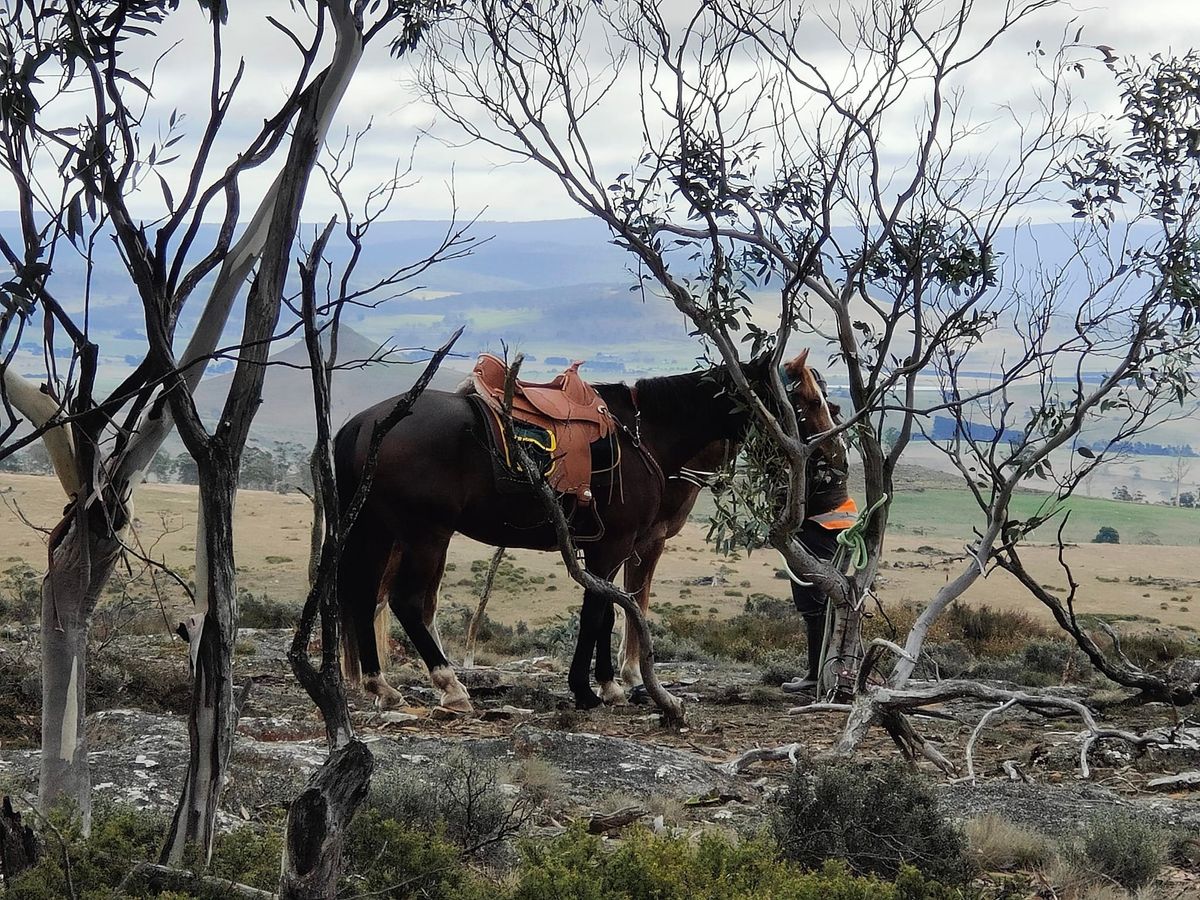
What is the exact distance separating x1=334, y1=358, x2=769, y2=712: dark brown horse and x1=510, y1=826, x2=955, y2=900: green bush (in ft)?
14.6

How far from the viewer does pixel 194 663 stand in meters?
3.52

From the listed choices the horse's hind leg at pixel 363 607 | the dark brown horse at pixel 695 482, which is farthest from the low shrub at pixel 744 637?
the horse's hind leg at pixel 363 607

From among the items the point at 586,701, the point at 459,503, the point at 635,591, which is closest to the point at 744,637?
the point at 635,591

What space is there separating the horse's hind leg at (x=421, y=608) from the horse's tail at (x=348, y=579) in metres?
0.30

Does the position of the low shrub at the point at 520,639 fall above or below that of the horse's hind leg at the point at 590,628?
below

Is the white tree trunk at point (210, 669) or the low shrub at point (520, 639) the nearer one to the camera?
the white tree trunk at point (210, 669)

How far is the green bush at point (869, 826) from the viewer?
4.70 m

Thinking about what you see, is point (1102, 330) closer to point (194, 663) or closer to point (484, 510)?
point (484, 510)

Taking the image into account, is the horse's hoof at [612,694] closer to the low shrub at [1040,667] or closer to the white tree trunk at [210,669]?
the low shrub at [1040,667]

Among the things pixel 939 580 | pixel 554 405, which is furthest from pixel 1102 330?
pixel 939 580

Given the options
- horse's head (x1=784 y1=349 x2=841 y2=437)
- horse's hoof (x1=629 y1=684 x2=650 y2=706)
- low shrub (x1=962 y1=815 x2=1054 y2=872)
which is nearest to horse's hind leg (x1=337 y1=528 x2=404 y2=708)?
horse's hoof (x1=629 y1=684 x2=650 y2=706)

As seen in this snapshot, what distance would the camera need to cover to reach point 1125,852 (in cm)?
476

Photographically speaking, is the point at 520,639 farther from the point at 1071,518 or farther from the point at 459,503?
the point at 1071,518

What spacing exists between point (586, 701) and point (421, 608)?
4.57 ft
